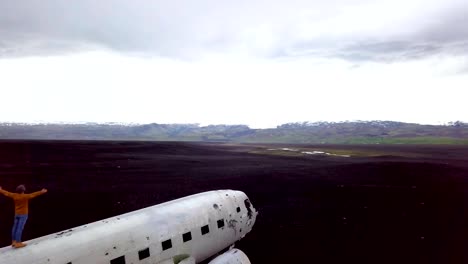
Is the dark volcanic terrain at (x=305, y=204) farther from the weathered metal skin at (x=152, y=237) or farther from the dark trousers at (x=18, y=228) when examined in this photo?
the dark trousers at (x=18, y=228)

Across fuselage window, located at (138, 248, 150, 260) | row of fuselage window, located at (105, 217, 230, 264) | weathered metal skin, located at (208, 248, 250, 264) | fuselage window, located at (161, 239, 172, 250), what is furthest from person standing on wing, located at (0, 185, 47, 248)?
weathered metal skin, located at (208, 248, 250, 264)

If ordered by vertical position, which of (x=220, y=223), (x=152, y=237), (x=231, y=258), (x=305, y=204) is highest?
(x=152, y=237)

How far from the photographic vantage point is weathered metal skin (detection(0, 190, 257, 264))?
40.7 feet

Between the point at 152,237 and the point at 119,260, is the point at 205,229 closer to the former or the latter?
the point at 152,237

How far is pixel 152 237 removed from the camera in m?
15.1

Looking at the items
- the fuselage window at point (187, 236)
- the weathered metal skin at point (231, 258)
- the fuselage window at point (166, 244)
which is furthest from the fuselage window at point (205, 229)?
the fuselage window at point (166, 244)

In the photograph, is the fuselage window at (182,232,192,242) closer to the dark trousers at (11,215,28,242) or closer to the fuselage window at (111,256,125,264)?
the fuselage window at (111,256,125,264)

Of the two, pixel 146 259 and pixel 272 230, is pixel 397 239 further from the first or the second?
pixel 146 259

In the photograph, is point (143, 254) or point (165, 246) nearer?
point (143, 254)

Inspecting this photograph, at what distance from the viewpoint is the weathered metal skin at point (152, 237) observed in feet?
40.7

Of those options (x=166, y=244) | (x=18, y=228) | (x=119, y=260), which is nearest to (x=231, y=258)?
(x=166, y=244)

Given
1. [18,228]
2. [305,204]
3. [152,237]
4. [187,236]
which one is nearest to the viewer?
[18,228]

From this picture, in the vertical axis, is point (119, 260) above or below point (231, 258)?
above

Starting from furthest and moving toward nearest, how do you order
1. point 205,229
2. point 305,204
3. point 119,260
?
1. point 305,204
2. point 205,229
3. point 119,260
